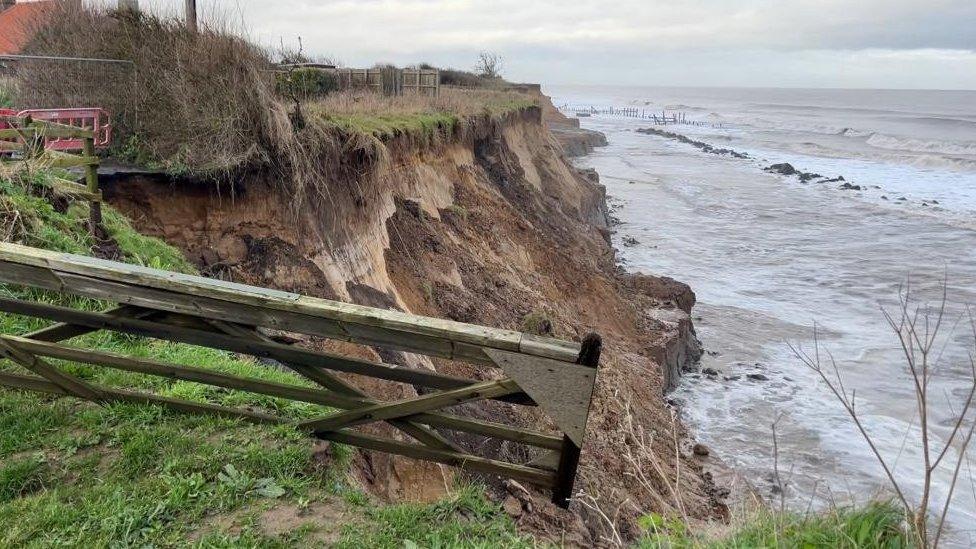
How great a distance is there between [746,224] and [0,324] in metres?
31.8

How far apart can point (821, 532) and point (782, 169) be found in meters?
53.7

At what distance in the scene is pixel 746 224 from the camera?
32312 millimetres

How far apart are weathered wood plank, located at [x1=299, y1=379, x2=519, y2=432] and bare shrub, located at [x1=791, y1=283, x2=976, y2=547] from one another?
5.16ft

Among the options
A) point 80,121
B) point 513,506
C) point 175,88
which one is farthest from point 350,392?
point 80,121

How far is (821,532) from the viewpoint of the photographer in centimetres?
317

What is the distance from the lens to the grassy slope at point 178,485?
136 inches

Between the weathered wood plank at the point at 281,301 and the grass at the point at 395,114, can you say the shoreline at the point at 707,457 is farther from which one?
the grass at the point at 395,114

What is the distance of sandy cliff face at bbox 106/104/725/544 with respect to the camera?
24.9 ft

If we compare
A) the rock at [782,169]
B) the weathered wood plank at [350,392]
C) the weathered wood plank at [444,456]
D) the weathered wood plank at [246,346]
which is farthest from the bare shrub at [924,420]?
the rock at [782,169]

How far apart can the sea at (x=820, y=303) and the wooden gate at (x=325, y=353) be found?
1233mm

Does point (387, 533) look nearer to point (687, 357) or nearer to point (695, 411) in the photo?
point (695, 411)

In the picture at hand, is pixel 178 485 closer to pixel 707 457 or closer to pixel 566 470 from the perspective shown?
pixel 566 470

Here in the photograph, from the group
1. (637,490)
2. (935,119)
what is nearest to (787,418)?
(637,490)

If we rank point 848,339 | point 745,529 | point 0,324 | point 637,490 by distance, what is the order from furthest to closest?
1. point 848,339
2. point 637,490
3. point 0,324
4. point 745,529
